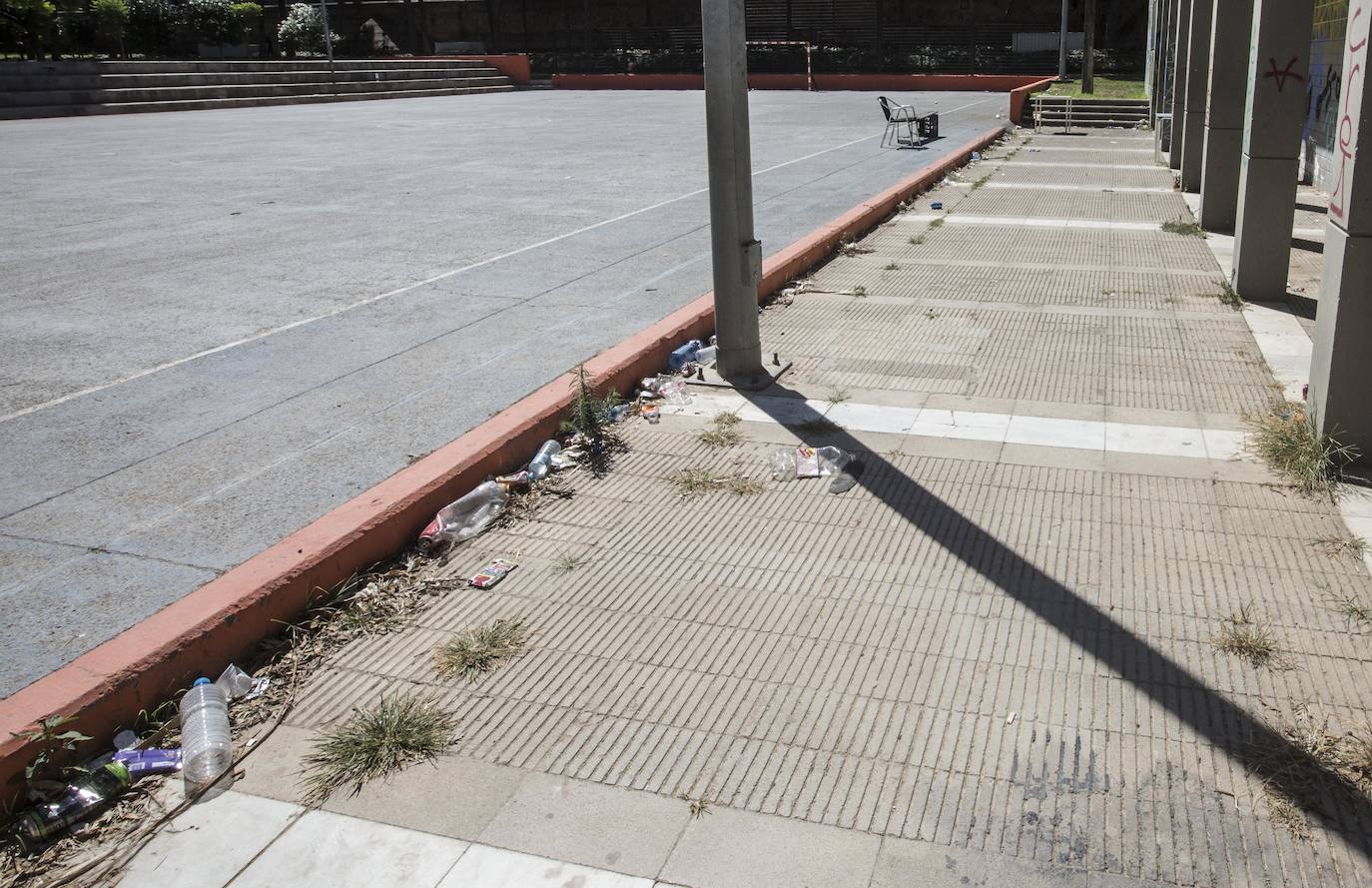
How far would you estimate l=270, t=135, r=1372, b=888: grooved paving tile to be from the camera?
3127 mm

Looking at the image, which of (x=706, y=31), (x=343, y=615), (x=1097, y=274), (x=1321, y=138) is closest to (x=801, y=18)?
(x=1321, y=138)

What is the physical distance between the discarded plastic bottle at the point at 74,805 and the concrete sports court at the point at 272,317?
57cm

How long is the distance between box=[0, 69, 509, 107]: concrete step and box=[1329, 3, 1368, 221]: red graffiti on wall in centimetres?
3559

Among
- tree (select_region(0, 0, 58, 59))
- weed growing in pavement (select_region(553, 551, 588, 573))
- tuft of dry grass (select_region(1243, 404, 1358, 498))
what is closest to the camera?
weed growing in pavement (select_region(553, 551, 588, 573))

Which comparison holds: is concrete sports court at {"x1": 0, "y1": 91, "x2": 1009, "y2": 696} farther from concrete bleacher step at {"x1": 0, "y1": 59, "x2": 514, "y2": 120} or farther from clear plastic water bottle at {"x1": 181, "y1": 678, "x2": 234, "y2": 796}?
concrete bleacher step at {"x1": 0, "y1": 59, "x2": 514, "y2": 120}

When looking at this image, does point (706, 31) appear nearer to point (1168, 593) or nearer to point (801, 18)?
point (1168, 593)

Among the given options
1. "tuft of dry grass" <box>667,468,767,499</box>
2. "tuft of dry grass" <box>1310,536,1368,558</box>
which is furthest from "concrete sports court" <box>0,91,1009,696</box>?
"tuft of dry grass" <box>1310,536,1368,558</box>

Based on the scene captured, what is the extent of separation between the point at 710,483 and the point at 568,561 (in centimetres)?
107

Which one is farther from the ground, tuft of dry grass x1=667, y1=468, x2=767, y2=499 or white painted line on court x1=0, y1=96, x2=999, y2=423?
white painted line on court x1=0, y1=96, x2=999, y2=423

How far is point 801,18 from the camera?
53.5 metres

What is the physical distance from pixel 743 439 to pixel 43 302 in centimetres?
652

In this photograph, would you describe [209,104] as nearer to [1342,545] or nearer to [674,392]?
[674,392]

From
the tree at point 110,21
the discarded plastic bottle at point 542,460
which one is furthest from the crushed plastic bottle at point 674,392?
the tree at point 110,21

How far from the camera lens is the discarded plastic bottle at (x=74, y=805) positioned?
10.5 ft
